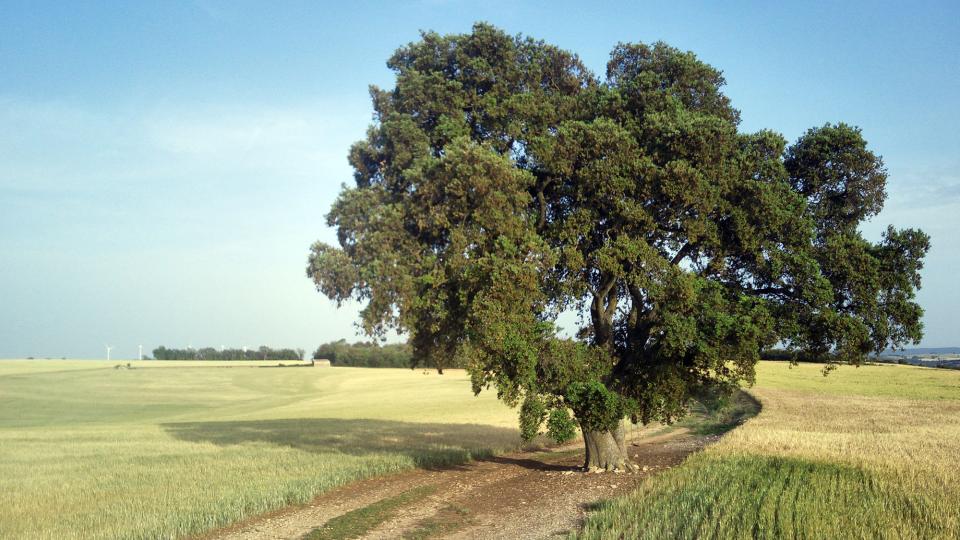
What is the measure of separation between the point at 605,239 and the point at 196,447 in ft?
71.7

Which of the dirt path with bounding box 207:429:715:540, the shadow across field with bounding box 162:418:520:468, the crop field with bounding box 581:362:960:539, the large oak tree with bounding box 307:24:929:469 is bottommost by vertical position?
the shadow across field with bounding box 162:418:520:468

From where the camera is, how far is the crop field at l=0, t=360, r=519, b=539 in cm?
1697

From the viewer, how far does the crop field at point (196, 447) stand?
55.7ft

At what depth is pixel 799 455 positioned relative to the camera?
19.7m

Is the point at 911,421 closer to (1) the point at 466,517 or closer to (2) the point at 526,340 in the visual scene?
(2) the point at 526,340

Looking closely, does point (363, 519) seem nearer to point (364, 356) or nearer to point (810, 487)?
point (810, 487)

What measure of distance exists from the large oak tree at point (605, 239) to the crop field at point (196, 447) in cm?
639

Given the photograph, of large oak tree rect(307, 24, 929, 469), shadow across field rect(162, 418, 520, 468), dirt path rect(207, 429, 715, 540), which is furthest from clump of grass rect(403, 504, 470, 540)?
shadow across field rect(162, 418, 520, 468)

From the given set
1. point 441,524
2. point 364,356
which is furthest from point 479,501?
point 364,356

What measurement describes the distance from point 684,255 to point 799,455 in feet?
22.3

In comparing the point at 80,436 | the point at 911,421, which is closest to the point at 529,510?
the point at 911,421

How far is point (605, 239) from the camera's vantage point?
2023 cm

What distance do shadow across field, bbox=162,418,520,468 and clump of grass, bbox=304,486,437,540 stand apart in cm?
600

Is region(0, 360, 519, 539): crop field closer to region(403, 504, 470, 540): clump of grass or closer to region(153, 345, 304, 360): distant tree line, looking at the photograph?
region(403, 504, 470, 540): clump of grass
